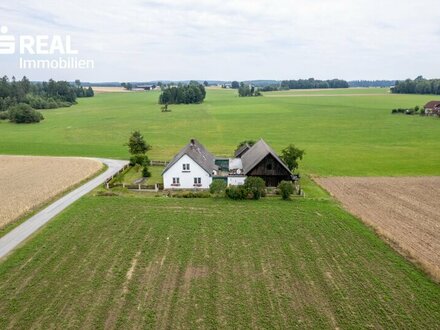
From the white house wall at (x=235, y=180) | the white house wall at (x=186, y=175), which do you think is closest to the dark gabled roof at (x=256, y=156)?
the white house wall at (x=235, y=180)

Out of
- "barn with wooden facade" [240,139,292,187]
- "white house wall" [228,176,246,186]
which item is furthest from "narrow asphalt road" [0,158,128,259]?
"barn with wooden facade" [240,139,292,187]

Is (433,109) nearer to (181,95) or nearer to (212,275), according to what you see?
(181,95)

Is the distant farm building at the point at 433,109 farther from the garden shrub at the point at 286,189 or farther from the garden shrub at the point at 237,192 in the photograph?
the garden shrub at the point at 237,192

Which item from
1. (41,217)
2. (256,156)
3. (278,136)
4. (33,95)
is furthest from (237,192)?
(33,95)

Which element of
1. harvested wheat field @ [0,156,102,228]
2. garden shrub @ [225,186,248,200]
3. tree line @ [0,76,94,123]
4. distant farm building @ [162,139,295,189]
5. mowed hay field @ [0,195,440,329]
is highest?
tree line @ [0,76,94,123]

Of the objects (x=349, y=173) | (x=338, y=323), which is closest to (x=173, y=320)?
(x=338, y=323)

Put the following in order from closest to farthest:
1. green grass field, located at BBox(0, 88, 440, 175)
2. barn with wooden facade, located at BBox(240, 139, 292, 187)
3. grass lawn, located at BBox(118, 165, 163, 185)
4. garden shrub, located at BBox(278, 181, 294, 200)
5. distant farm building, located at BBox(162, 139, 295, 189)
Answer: garden shrub, located at BBox(278, 181, 294, 200)
barn with wooden facade, located at BBox(240, 139, 292, 187)
distant farm building, located at BBox(162, 139, 295, 189)
grass lawn, located at BBox(118, 165, 163, 185)
green grass field, located at BBox(0, 88, 440, 175)

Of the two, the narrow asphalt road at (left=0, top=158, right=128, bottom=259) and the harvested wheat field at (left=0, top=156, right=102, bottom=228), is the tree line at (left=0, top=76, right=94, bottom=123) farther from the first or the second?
the narrow asphalt road at (left=0, top=158, right=128, bottom=259)
